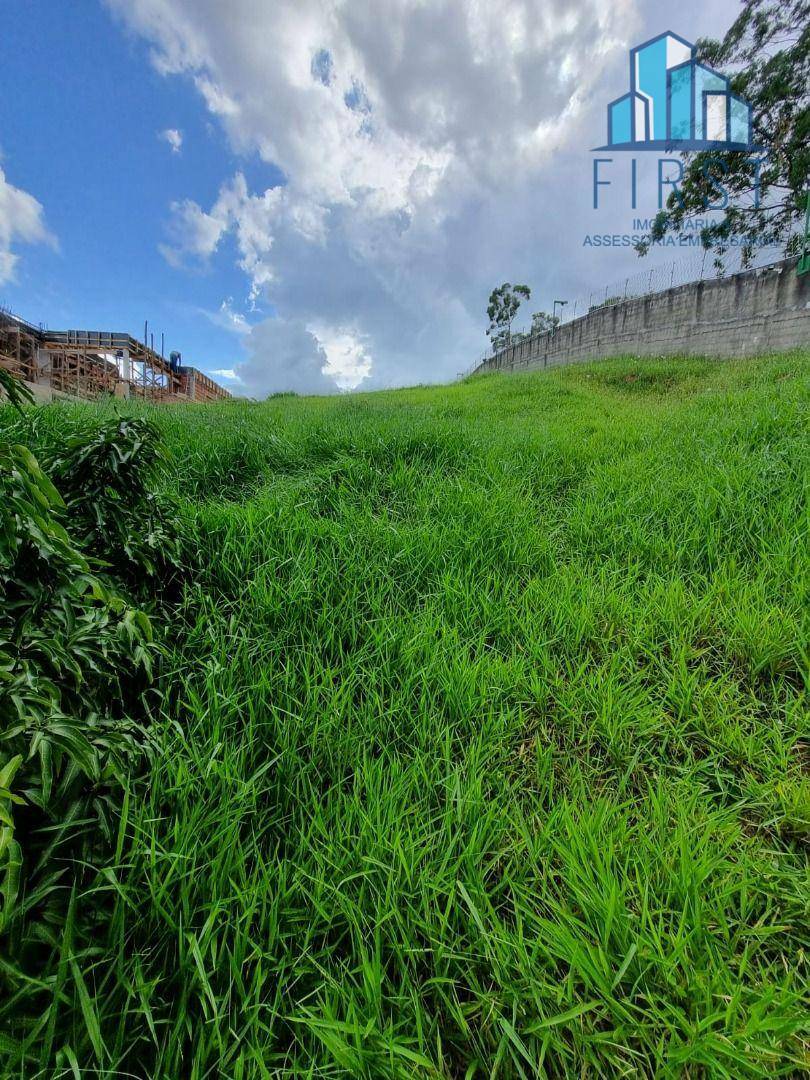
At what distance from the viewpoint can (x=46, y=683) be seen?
0.82 meters

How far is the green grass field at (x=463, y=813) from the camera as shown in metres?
0.77

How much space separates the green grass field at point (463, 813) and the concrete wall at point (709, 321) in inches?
374

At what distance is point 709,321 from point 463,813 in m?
13.3

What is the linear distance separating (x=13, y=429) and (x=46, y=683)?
2.31 meters

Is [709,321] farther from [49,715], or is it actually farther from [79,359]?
[79,359]

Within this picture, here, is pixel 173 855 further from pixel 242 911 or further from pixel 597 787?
pixel 597 787

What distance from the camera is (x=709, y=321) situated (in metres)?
10.3

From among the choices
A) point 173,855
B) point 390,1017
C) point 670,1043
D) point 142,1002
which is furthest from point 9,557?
point 670,1043

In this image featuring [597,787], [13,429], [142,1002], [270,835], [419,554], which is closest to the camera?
[142,1002]

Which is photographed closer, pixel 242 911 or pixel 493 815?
pixel 242 911

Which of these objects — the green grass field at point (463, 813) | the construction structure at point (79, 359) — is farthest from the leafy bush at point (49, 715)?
the construction structure at point (79, 359)

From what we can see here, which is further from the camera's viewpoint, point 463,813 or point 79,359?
point 79,359

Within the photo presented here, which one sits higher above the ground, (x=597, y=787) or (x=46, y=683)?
(x=46, y=683)

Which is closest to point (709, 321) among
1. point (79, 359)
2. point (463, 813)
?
point (463, 813)
